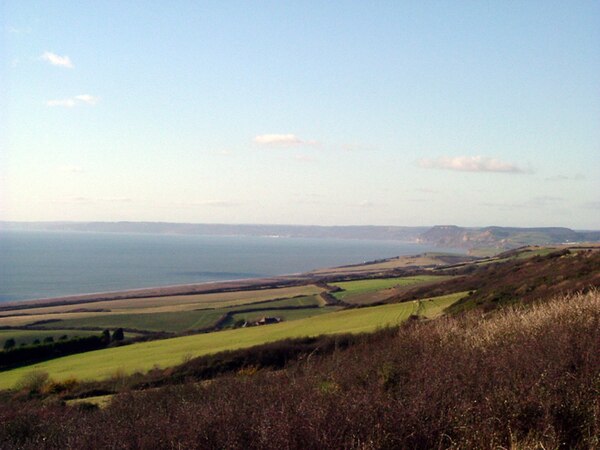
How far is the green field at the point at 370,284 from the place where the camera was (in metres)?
69.8

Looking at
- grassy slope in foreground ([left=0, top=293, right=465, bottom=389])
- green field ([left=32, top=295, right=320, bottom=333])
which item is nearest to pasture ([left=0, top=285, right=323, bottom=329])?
green field ([left=32, top=295, right=320, bottom=333])

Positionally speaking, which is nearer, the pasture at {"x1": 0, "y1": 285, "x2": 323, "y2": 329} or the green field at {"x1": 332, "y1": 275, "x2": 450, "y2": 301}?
the pasture at {"x1": 0, "y1": 285, "x2": 323, "y2": 329}

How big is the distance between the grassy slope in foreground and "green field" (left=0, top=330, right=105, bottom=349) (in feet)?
36.2

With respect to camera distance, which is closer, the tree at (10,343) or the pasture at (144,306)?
the tree at (10,343)

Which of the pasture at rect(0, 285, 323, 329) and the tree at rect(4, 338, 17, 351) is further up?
the tree at rect(4, 338, 17, 351)

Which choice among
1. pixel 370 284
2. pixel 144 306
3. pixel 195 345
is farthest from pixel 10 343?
pixel 370 284

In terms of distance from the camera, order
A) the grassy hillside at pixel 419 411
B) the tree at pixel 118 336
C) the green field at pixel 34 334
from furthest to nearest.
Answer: the green field at pixel 34 334 < the tree at pixel 118 336 < the grassy hillside at pixel 419 411

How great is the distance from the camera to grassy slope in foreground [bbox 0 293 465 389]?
29.5 meters

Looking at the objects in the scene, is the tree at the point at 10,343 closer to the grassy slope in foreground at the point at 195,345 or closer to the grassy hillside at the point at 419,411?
the grassy slope in foreground at the point at 195,345

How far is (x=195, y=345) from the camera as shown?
34.4 metres

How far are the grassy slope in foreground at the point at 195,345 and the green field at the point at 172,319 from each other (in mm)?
14991

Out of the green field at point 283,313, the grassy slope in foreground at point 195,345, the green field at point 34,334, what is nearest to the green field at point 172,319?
the green field at point 283,313

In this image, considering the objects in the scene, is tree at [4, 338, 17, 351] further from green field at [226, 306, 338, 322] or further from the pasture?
green field at [226, 306, 338, 322]

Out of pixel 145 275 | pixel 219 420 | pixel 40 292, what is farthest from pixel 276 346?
pixel 145 275
